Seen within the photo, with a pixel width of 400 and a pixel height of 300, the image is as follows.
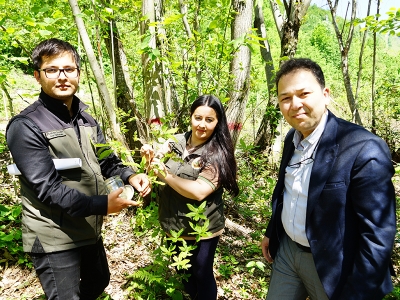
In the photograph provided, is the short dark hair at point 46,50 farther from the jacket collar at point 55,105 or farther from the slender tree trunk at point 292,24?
the slender tree trunk at point 292,24

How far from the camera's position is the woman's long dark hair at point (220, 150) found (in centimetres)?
218

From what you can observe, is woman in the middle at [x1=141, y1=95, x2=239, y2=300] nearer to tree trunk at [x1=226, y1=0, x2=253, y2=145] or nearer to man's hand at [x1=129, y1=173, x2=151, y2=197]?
man's hand at [x1=129, y1=173, x2=151, y2=197]

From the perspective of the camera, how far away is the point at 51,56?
173 centimetres

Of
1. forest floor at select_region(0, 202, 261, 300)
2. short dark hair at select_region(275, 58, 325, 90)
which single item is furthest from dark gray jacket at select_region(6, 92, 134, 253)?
short dark hair at select_region(275, 58, 325, 90)

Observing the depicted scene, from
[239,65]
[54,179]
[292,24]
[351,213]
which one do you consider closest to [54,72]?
[54,179]

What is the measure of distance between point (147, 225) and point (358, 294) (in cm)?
149

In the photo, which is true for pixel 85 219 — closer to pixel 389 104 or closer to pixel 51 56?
pixel 51 56

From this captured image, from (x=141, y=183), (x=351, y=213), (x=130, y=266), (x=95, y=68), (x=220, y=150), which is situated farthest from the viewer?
(x=130, y=266)

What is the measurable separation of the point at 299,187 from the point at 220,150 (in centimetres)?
73

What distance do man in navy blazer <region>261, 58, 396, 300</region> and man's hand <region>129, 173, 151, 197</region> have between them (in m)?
0.90

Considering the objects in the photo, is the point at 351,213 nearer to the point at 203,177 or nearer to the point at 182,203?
the point at 203,177

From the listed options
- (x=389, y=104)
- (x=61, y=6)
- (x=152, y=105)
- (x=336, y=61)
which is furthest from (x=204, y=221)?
(x=336, y=61)

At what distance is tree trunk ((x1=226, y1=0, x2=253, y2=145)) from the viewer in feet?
12.5

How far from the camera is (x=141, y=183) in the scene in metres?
1.96
